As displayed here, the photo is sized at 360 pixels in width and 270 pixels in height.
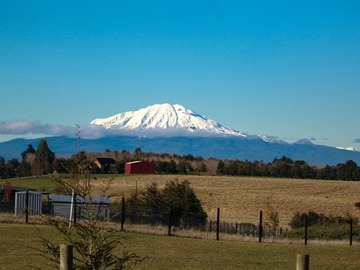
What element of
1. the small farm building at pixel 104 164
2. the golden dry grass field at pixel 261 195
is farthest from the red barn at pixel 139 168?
the golden dry grass field at pixel 261 195

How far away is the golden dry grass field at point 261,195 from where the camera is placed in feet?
210

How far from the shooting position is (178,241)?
90.0ft

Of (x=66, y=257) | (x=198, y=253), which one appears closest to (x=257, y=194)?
(x=198, y=253)

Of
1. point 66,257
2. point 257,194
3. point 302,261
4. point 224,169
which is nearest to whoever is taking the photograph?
point 66,257

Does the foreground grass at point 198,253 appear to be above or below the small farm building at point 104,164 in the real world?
below

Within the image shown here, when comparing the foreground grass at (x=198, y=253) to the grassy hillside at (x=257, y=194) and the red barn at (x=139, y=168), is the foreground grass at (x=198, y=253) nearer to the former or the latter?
the grassy hillside at (x=257, y=194)

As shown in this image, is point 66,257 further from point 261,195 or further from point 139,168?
point 139,168

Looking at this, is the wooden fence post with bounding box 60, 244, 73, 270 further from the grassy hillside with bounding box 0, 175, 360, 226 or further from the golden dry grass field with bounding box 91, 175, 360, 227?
the grassy hillside with bounding box 0, 175, 360, 226

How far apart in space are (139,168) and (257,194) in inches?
1446

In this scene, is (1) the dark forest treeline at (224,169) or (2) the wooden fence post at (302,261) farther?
(1) the dark forest treeline at (224,169)

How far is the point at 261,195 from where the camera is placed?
8100 cm

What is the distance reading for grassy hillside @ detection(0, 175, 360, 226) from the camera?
2537 inches

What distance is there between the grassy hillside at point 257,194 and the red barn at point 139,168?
997 cm

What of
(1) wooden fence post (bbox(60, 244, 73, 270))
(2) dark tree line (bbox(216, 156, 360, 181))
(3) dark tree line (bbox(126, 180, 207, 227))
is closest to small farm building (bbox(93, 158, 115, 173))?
(2) dark tree line (bbox(216, 156, 360, 181))
